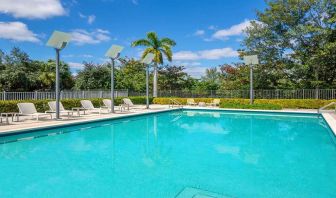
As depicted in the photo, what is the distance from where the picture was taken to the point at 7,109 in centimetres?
1405

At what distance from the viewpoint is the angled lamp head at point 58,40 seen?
1197cm

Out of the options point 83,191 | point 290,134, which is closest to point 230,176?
point 83,191

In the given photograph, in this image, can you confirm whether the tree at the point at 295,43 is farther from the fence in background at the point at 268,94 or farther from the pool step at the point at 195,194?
the pool step at the point at 195,194

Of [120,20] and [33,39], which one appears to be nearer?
[120,20]

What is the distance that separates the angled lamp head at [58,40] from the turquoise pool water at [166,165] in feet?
12.8

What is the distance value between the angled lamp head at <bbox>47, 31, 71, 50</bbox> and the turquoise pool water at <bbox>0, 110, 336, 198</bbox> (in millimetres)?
3912

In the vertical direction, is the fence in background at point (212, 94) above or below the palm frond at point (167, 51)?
below

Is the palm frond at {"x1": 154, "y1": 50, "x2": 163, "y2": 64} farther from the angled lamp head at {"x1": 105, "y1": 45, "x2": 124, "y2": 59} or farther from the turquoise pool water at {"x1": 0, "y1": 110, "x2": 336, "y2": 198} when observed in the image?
the turquoise pool water at {"x1": 0, "y1": 110, "x2": 336, "y2": 198}

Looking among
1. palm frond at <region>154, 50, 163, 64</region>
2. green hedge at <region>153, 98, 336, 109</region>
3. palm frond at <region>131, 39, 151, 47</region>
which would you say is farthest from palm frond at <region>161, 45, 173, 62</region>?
green hedge at <region>153, 98, 336, 109</region>

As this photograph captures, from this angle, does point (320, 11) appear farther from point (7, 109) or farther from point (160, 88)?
point (7, 109)

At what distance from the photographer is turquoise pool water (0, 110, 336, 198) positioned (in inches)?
183

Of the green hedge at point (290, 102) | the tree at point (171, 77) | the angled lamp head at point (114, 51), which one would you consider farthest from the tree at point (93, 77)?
the angled lamp head at point (114, 51)

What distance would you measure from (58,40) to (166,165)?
28.2 ft

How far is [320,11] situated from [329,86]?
20.0ft
